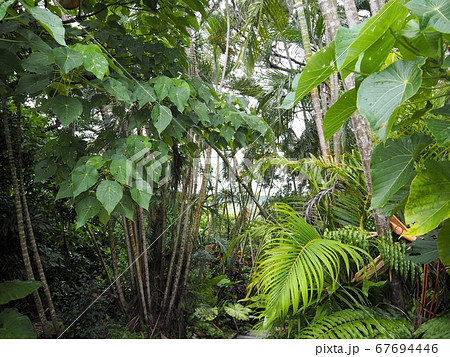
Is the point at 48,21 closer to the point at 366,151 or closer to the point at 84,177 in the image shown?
the point at 84,177

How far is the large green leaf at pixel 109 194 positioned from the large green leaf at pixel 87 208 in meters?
0.06

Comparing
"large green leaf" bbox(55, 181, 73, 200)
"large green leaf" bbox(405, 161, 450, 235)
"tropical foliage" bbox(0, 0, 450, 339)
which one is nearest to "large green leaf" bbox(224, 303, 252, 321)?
"tropical foliage" bbox(0, 0, 450, 339)

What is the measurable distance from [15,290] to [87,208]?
458 mm

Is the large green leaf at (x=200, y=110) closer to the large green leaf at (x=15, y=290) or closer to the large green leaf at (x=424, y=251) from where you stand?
the large green leaf at (x=424, y=251)

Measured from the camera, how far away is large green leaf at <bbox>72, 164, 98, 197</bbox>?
0.69 meters

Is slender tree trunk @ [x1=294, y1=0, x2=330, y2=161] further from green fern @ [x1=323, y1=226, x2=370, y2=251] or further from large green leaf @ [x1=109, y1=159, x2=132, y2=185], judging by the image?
large green leaf @ [x1=109, y1=159, x2=132, y2=185]

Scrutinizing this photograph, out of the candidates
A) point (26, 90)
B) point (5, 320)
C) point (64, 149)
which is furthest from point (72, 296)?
point (26, 90)

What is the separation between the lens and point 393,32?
1.44 ft

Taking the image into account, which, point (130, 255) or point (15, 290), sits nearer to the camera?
point (15, 290)

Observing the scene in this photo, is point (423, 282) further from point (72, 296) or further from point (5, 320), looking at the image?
point (72, 296)

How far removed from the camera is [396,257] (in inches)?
35.8

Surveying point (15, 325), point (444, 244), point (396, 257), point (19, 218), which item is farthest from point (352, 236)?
point (19, 218)

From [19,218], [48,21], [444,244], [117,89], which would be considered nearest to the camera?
[48,21]
